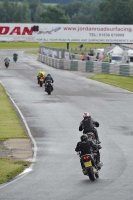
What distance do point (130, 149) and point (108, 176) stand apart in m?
4.88

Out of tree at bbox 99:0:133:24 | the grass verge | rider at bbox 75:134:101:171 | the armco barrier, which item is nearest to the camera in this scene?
rider at bbox 75:134:101:171

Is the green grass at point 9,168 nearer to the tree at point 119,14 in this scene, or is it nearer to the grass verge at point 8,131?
the grass verge at point 8,131

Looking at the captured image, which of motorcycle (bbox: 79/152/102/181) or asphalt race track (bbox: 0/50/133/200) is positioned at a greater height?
motorcycle (bbox: 79/152/102/181)

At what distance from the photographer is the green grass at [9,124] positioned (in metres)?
23.9

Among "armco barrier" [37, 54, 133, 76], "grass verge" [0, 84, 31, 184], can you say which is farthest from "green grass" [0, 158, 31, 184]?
"armco barrier" [37, 54, 133, 76]

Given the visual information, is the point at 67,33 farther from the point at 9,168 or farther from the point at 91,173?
the point at 91,173

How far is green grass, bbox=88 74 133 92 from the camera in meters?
47.8

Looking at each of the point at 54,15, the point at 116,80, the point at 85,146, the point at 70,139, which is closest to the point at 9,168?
the point at 85,146

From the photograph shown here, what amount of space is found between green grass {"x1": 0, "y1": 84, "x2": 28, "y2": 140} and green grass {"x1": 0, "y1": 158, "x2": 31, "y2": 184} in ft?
15.4

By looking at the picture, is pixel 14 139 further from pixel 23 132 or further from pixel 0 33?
pixel 0 33

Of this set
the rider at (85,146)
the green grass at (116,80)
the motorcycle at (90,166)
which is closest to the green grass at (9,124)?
the rider at (85,146)

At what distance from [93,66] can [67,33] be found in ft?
37.8

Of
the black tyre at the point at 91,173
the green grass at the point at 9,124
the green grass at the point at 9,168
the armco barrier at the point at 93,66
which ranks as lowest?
the armco barrier at the point at 93,66

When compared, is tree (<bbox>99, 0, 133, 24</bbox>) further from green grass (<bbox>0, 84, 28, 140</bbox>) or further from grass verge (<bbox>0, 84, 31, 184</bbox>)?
green grass (<bbox>0, 84, 28, 140</bbox>)
